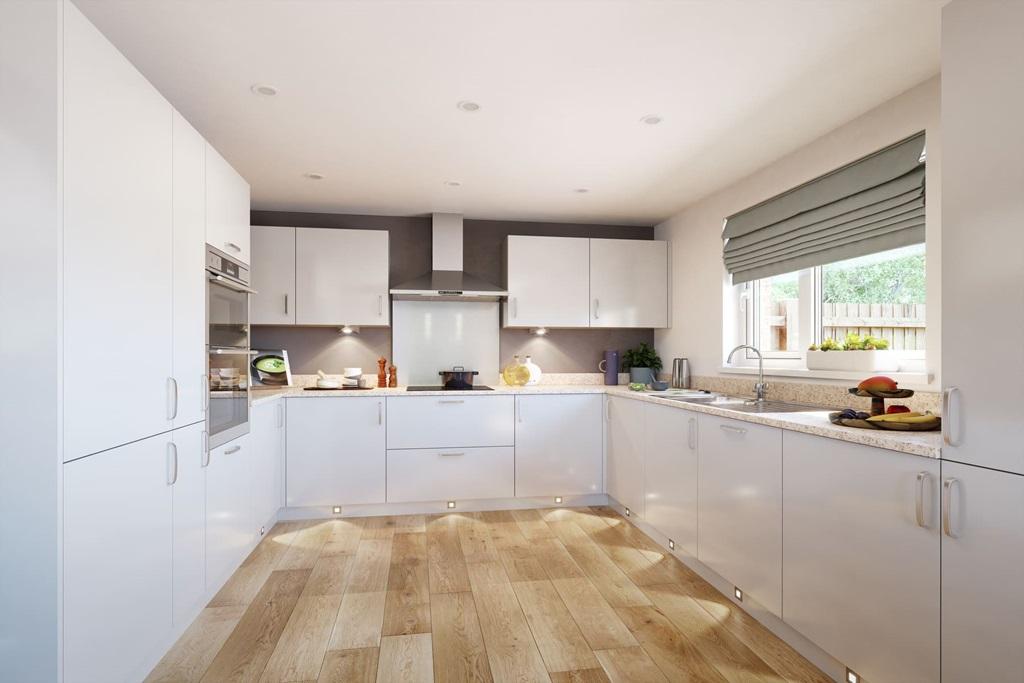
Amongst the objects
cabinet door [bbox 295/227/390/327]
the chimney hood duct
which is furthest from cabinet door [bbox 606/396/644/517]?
cabinet door [bbox 295/227/390/327]

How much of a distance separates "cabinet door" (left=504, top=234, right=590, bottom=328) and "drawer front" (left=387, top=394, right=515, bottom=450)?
2.46 feet

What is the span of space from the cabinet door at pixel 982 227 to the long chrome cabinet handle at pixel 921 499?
0.09m

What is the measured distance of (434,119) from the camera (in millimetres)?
2756

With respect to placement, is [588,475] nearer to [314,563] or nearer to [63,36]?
[314,563]

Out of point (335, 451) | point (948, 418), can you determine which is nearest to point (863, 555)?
point (948, 418)

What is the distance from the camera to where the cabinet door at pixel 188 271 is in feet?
7.26

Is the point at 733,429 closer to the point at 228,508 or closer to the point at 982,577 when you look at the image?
the point at 982,577

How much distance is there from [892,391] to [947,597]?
787 millimetres

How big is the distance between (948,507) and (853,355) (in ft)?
4.13

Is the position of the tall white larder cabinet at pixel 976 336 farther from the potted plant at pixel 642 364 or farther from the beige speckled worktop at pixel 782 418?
the potted plant at pixel 642 364

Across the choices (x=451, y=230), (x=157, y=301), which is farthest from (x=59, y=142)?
(x=451, y=230)

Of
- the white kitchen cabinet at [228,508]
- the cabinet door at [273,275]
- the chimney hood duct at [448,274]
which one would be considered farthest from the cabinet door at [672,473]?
the cabinet door at [273,275]

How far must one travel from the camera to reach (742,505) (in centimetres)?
255

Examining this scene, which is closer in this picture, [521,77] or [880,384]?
[880,384]
